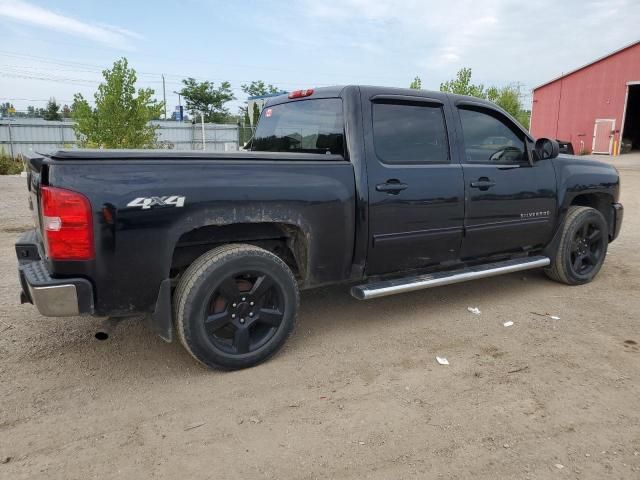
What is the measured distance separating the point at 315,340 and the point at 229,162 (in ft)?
5.07

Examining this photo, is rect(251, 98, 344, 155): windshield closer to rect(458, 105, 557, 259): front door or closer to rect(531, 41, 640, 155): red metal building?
rect(458, 105, 557, 259): front door

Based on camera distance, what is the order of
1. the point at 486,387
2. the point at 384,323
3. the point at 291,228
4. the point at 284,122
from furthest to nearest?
the point at 284,122 < the point at 384,323 < the point at 291,228 < the point at 486,387

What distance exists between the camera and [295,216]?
344cm

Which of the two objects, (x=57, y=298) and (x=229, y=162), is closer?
(x=57, y=298)

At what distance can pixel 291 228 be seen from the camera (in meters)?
3.63

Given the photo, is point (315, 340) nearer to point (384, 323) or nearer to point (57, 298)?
point (384, 323)

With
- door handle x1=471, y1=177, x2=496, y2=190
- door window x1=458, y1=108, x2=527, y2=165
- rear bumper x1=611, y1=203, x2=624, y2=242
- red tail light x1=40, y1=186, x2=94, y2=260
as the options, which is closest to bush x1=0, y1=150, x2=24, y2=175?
red tail light x1=40, y1=186, x2=94, y2=260

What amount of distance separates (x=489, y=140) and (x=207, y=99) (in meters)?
51.8

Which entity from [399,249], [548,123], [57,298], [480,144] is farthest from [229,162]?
[548,123]

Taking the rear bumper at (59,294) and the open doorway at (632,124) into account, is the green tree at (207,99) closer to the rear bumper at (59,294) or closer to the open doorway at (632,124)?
the open doorway at (632,124)

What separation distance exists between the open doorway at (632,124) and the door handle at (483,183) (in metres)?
30.2

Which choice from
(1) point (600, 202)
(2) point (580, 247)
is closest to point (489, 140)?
(2) point (580, 247)

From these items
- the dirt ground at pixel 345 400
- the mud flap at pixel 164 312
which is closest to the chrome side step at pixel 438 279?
the dirt ground at pixel 345 400

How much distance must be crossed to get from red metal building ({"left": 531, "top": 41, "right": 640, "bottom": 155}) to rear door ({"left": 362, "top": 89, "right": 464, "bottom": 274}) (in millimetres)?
27930
